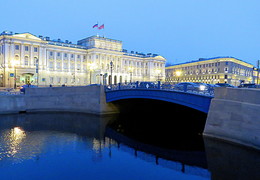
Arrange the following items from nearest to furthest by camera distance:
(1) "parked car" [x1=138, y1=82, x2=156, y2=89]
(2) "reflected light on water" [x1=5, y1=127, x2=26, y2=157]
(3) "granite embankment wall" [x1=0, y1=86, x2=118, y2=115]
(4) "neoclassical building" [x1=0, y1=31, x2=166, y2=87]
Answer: (2) "reflected light on water" [x1=5, y1=127, x2=26, y2=157] < (1) "parked car" [x1=138, y1=82, x2=156, y2=89] < (3) "granite embankment wall" [x1=0, y1=86, x2=118, y2=115] < (4) "neoclassical building" [x1=0, y1=31, x2=166, y2=87]

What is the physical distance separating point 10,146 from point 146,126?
532 inches

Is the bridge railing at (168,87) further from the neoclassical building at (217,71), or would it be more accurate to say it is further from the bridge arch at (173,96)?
the neoclassical building at (217,71)

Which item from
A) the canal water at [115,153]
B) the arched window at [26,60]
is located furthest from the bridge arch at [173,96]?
the arched window at [26,60]

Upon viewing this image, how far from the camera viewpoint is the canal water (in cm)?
1204

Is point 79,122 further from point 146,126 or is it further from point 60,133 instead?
point 146,126

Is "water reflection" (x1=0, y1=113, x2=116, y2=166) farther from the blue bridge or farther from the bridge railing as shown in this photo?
the bridge railing

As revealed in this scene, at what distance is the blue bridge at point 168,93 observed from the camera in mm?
17812

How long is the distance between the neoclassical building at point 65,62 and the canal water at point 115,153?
1369 inches

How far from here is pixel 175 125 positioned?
25344 millimetres

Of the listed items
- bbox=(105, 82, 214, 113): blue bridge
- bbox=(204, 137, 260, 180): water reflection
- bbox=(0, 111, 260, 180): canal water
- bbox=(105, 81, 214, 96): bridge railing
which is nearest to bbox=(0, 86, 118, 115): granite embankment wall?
bbox=(105, 82, 214, 113): blue bridge

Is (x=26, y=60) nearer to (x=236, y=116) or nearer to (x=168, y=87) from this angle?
(x=168, y=87)

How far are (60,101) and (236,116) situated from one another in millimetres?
23385

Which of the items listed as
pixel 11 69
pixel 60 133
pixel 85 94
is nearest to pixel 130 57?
pixel 11 69

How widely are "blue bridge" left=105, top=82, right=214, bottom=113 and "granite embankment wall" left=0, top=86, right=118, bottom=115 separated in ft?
5.10
